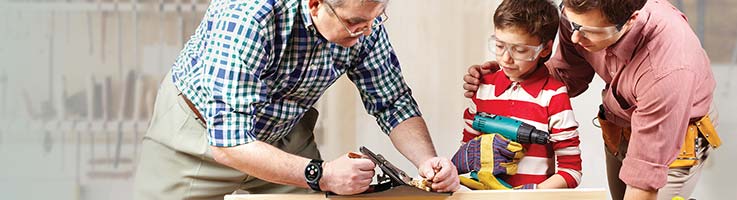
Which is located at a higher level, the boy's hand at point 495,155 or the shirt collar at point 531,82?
the shirt collar at point 531,82

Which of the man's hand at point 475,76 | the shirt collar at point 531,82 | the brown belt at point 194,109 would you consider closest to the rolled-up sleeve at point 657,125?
the shirt collar at point 531,82

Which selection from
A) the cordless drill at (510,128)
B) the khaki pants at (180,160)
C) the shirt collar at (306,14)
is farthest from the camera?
the khaki pants at (180,160)

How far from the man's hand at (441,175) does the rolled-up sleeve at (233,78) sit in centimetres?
39

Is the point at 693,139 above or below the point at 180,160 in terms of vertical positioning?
above

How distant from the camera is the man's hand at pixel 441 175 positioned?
1962 millimetres

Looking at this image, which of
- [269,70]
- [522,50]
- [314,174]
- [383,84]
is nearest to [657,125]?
[522,50]

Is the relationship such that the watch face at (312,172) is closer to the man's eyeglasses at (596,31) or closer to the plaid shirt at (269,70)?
the plaid shirt at (269,70)

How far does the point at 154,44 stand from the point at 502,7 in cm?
156

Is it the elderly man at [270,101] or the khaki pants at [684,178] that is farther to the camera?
the khaki pants at [684,178]

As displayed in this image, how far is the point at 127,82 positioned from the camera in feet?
11.1

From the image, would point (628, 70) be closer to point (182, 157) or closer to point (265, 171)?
point (265, 171)

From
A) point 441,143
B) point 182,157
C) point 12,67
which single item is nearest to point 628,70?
point 182,157

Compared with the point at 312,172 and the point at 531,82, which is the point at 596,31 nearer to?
the point at 531,82

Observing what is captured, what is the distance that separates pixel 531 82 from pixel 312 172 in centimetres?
64
